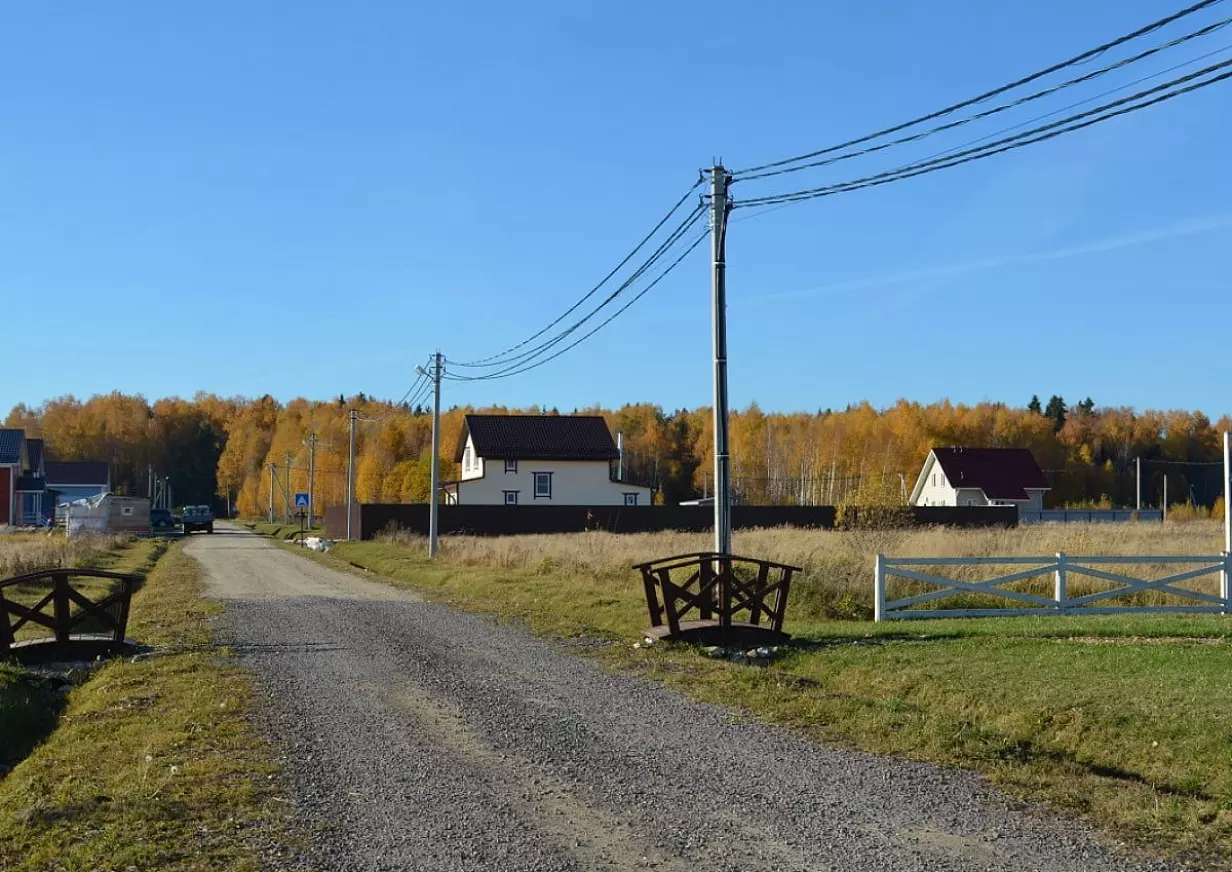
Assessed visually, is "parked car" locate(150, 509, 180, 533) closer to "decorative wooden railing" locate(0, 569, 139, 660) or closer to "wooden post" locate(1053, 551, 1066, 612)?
"decorative wooden railing" locate(0, 569, 139, 660)

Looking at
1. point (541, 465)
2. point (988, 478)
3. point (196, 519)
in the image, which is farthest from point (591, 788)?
point (988, 478)

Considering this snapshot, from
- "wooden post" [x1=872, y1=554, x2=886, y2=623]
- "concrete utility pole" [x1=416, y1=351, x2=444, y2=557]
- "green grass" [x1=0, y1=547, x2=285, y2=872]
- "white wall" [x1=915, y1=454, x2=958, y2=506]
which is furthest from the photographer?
"white wall" [x1=915, y1=454, x2=958, y2=506]

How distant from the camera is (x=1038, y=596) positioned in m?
19.4

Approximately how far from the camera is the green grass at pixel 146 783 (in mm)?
6426

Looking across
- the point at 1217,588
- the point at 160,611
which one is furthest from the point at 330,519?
the point at 1217,588

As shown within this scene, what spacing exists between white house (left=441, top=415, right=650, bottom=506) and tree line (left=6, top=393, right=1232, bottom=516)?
2458cm

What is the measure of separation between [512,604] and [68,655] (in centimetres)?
Answer: 824

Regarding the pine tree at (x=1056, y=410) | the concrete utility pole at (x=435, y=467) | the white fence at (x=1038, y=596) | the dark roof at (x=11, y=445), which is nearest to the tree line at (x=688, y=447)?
the pine tree at (x=1056, y=410)

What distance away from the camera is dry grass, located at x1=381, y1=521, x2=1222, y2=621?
19203 millimetres

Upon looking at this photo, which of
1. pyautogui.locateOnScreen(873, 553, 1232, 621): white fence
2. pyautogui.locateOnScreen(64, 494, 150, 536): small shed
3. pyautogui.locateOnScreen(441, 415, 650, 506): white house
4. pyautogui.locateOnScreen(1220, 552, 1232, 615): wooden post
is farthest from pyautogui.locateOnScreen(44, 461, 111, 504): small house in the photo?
pyautogui.locateOnScreen(1220, 552, 1232, 615): wooden post

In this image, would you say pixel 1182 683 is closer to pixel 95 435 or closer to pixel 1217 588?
pixel 1217 588

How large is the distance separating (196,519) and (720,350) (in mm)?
56859

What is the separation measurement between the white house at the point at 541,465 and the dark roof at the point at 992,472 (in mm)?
25262

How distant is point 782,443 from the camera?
121938 millimetres
